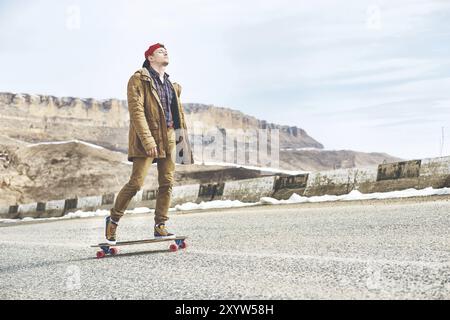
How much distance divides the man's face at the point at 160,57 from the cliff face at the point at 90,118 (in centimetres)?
6801

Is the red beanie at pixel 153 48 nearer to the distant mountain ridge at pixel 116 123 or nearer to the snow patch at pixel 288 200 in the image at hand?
the snow patch at pixel 288 200

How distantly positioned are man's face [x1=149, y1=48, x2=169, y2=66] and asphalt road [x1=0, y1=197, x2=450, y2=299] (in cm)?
183

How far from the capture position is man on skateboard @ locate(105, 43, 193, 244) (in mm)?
6145

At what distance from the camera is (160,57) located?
20.5 ft

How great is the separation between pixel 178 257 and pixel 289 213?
4.34m

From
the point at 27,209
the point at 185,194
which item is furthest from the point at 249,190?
the point at 27,209

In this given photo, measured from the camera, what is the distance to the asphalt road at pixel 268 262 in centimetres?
390

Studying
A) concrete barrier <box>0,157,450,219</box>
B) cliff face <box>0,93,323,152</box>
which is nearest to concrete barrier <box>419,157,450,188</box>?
concrete barrier <box>0,157,450,219</box>

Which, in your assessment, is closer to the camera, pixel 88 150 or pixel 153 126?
pixel 153 126

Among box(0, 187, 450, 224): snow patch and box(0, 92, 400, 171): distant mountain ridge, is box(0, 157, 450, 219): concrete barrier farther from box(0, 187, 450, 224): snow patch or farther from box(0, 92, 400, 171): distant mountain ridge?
box(0, 92, 400, 171): distant mountain ridge

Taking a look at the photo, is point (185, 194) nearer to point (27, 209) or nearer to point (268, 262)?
point (27, 209)

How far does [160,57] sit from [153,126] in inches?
26.2
